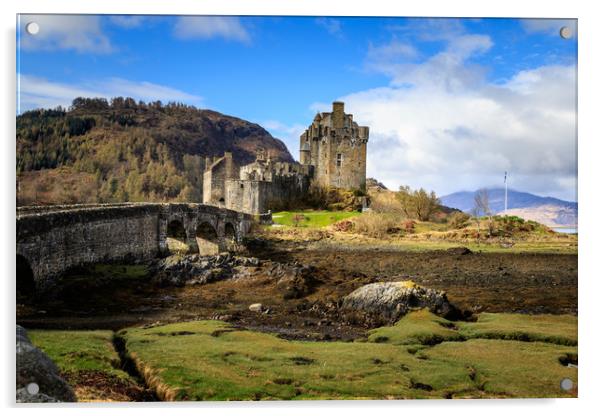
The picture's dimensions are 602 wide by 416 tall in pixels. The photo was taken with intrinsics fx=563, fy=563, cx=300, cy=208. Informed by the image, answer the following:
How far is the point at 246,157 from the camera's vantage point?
1303 cm

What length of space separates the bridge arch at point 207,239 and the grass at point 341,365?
494 centimetres

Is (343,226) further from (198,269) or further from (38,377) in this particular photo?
(38,377)

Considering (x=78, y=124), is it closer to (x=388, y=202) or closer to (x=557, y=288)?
(x=388, y=202)

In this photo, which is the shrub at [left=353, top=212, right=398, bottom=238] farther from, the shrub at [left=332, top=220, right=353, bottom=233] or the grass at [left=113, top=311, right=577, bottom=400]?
the grass at [left=113, top=311, right=577, bottom=400]

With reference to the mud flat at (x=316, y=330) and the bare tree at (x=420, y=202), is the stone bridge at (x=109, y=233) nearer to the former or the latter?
the mud flat at (x=316, y=330)

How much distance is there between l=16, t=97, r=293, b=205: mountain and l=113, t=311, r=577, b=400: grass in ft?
10.3

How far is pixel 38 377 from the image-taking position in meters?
7.42

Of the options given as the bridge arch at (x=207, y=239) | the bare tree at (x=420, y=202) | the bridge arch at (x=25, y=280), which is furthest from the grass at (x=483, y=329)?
the bridge arch at (x=207, y=239)

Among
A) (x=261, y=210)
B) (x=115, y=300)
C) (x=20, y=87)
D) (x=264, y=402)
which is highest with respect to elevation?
(x=20, y=87)

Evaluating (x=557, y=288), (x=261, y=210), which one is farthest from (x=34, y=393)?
(x=557, y=288)

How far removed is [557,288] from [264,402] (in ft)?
16.5

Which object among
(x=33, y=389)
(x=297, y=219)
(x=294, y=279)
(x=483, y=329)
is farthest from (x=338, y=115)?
(x=33, y=389)

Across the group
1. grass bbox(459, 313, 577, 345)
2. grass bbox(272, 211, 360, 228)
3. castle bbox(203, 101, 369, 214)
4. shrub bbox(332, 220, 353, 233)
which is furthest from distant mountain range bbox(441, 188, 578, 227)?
grass bbox(272, 211, 360, 228)

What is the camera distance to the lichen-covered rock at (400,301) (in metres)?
8.88
